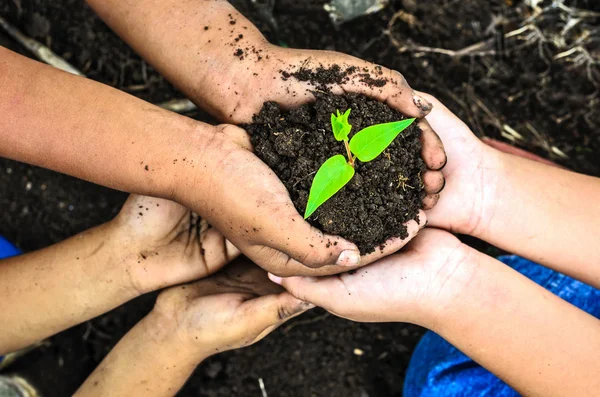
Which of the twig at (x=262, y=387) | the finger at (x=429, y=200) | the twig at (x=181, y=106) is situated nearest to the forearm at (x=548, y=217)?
the finger at (x=429, y=200)

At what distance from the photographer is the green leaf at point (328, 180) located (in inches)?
57.3

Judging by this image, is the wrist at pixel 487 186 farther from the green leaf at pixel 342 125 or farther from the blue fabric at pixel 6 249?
the blue fabric at pixel 6 249

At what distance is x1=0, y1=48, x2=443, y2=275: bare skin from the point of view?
1.63 m

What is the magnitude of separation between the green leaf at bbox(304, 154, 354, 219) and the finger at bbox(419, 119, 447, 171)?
1.16 ft

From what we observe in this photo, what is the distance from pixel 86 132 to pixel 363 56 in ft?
5.56

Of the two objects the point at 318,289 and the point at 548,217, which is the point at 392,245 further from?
the point at 548,217

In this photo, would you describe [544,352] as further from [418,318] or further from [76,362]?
[76,362]

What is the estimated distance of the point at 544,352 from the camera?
6.00ft

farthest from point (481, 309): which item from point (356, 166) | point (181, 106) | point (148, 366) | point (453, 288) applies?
point (181, 106)

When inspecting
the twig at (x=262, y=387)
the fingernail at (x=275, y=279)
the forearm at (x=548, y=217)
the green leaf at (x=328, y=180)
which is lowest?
the twig at (x=262, y=387)

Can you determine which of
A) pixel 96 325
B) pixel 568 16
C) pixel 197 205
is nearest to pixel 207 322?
pixel 197 205

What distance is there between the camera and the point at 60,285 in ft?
7.07

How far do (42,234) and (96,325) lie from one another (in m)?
0.56

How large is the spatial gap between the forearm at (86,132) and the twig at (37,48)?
1.06 m
